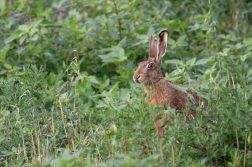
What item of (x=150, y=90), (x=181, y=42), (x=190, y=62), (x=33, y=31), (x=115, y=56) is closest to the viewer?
(x=150, y=90)

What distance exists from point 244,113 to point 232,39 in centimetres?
333

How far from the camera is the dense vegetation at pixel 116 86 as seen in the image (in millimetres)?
5957

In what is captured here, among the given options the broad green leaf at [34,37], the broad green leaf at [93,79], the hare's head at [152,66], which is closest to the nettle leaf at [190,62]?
the hare's head at [152,66]

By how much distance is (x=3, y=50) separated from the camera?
8.66m

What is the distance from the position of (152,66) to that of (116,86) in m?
0.49

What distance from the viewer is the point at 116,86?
26.2 feet

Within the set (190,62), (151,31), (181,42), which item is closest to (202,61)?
(190,62)

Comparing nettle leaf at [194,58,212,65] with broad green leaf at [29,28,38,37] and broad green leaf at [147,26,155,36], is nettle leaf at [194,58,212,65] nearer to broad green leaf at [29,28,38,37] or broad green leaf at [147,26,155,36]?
broad green leaf at [147,26,155,36]

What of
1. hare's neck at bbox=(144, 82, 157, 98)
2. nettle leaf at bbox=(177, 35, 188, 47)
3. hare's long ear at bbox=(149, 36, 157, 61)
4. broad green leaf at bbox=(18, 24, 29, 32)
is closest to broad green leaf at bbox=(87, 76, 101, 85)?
hare's long ear at bbox=(149, 36, 157, 61)

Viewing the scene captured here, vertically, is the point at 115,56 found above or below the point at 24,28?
below

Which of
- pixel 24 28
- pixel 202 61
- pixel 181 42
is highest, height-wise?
pixel 24 28

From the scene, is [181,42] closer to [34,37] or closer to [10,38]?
[34,37]

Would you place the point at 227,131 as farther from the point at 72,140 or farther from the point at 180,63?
the point at 180,63

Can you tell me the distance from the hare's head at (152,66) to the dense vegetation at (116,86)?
159mm
